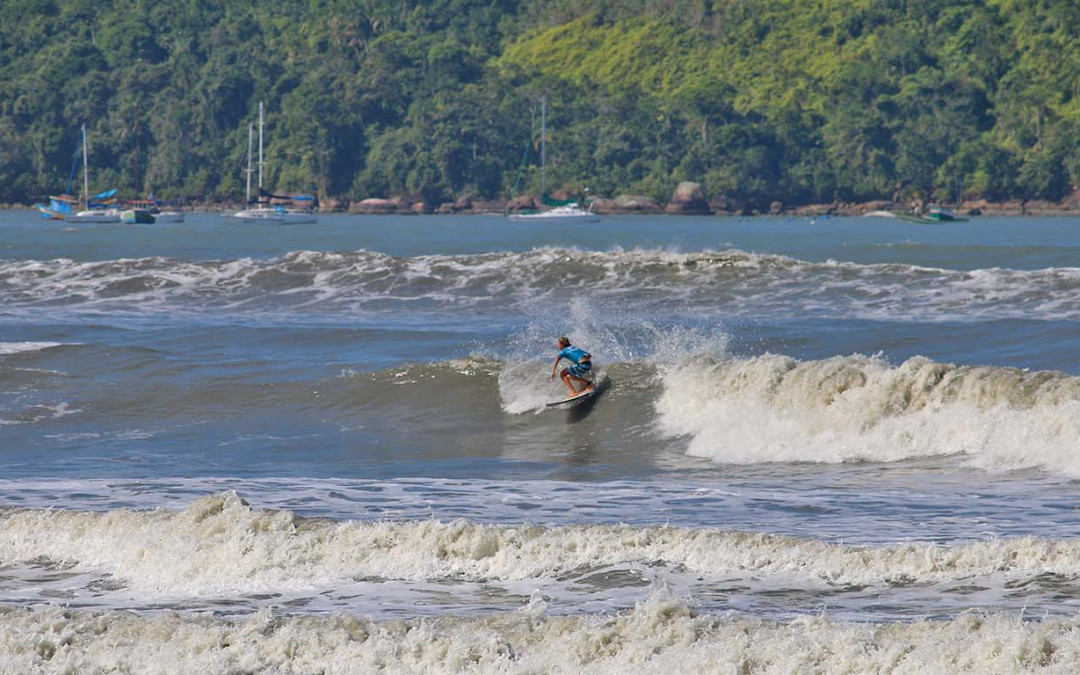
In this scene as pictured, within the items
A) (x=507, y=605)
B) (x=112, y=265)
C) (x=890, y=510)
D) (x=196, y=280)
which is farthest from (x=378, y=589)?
(x=112, y=265)

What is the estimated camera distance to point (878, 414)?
859 inches

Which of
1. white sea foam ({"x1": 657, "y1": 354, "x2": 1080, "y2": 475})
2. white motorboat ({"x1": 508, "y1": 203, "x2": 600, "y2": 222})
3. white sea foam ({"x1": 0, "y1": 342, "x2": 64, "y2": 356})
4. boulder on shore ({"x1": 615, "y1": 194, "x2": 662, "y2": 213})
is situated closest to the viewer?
white sea foam ({"x1": 657, "y1": 354, "x2": 1080, "y2": 475})

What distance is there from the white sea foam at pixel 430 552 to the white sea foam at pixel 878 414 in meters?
6.04

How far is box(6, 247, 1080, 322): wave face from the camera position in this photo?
40.3 meters

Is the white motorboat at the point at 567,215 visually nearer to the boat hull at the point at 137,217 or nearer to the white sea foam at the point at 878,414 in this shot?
the boat hull at the point at 137,217

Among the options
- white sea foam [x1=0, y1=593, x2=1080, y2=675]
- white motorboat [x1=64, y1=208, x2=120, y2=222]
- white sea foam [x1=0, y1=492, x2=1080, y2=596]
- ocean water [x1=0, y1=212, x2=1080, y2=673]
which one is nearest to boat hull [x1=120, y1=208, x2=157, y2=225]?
white motorboat [x1=64, y1=208, x2=120, y2=222]

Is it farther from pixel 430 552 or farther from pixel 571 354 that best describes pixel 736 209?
pixel 430 552

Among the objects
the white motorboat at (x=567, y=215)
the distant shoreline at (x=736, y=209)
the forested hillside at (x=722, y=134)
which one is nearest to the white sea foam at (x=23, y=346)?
the white motorboat at (x=567, y=215)

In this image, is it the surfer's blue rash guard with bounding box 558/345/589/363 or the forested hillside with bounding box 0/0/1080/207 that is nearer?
the surfer's blue rash guard with bounding box 558/345/589/363

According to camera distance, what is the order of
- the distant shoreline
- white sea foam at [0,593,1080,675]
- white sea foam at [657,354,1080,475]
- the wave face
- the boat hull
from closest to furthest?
white sea foam at [0,593,1080,675] → white sea foam at [657,354,1080,475] → the wave face → the boat hull → the distant shoreline

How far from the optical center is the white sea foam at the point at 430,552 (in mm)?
13164

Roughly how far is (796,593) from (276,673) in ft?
13.8

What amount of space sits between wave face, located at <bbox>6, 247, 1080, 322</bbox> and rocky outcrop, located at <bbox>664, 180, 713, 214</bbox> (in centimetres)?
12430

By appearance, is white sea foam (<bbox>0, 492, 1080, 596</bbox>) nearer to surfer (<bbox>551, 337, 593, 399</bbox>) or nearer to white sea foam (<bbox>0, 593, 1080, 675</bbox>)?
white sea foam (<bbox>0, 593, 1080, 675</bbox>)
